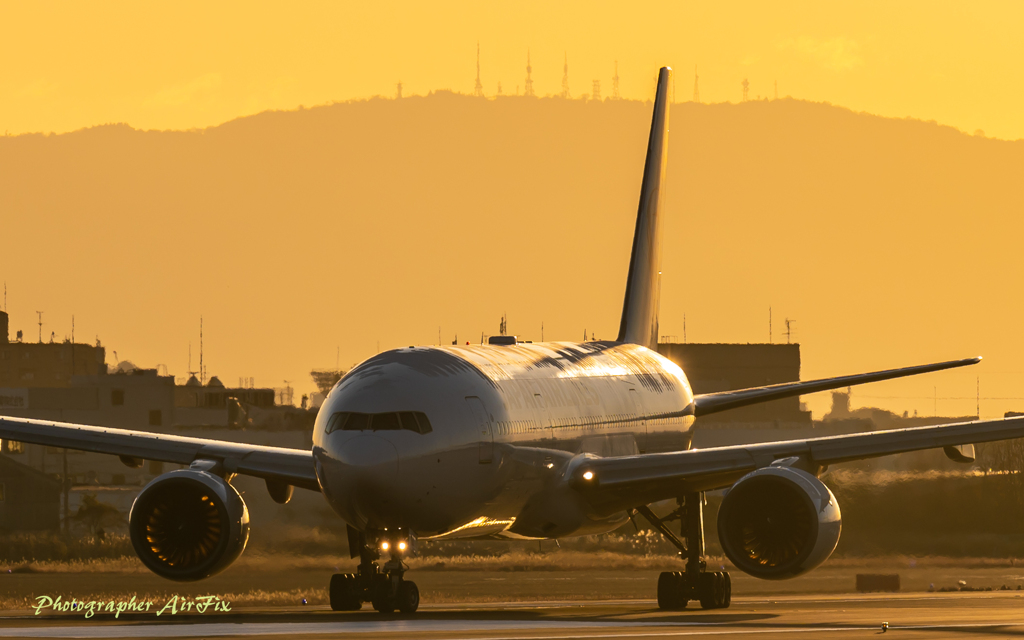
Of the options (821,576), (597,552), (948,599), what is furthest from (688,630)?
(597,552)

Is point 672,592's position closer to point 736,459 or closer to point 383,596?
point 736,459

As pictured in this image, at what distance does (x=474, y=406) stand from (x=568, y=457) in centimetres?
477

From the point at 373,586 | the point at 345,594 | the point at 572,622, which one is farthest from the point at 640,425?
the point at 572,622

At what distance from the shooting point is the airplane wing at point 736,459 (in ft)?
118

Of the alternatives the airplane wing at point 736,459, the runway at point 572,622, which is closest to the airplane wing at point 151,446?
the runway at point 572,622

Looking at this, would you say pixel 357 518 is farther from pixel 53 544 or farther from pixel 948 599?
pixel 53 544

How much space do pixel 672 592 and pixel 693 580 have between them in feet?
1.81

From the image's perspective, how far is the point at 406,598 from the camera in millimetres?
36781

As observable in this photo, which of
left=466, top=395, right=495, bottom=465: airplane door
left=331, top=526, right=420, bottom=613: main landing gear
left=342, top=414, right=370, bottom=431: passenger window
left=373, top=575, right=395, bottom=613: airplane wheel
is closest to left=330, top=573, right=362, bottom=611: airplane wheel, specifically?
left=331, top=526, right=420, bottom=613: main landing gear

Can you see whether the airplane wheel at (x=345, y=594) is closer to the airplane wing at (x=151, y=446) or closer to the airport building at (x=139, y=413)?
the airplane wing at (x=151, y=446)

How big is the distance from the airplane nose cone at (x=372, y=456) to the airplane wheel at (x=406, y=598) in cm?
594

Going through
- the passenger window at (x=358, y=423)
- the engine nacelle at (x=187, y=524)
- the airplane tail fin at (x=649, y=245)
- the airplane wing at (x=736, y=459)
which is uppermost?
the airplane tail fin at (x=649, y=245)

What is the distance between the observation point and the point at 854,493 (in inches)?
2611

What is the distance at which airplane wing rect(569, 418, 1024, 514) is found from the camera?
118 feet
